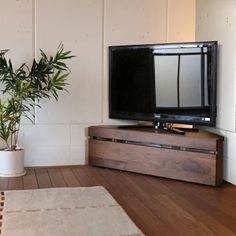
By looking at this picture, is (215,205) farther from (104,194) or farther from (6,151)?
(6,151)

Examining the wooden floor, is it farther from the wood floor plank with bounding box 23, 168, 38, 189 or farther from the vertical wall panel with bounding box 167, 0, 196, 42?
the vertical wall panel with bounding box 167, 0, 196, 42

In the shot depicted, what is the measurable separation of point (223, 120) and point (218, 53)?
0.65 metres

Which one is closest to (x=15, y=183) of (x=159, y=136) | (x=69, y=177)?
(x=69, y=177)

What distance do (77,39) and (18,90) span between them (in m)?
0.93

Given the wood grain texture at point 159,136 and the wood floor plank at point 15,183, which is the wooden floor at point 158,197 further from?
the wood grain texture at point 159,136

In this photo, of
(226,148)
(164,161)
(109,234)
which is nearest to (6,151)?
(164,161)

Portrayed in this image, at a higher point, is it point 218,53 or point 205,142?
point 218,53

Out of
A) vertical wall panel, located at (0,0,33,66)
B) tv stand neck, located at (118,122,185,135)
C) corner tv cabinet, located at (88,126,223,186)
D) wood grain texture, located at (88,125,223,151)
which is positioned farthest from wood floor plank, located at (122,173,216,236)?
vertical wall panel, located at (0,0,33,66)

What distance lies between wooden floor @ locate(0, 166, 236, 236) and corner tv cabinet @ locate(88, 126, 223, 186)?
0.09 m

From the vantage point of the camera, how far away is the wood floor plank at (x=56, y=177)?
3406 millimetres

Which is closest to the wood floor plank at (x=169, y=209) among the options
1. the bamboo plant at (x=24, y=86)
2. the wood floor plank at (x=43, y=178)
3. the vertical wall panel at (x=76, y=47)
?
the wood floor plank at (x=43, y=178)

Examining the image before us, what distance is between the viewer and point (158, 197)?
3062 millimetres

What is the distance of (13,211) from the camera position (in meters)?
2.61

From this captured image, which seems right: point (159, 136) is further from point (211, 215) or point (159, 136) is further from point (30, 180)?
point (30, 180)
